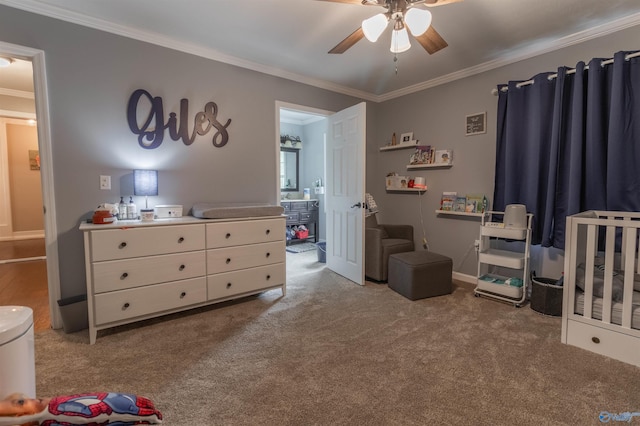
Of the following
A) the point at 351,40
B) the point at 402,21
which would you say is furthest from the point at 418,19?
the point at 351,40

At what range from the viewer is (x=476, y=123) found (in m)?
3.39

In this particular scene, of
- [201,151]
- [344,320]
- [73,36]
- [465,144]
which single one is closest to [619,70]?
[465,144]

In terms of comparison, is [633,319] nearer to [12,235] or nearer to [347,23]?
[347,23]

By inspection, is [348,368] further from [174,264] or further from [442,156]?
[442,156]

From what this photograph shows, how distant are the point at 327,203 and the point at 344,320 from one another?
5.98 ft

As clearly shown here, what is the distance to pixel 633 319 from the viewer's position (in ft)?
6.26

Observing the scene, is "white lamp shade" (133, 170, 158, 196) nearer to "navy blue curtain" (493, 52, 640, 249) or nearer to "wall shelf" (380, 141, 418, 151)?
"wall shelf" (380, 141, 418, 151)

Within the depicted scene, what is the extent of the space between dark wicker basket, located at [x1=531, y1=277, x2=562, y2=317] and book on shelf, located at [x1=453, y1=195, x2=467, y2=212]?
107 cm

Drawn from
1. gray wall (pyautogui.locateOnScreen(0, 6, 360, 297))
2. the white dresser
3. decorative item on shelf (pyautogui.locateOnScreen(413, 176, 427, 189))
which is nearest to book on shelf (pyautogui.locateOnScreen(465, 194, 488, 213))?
decorative item on shelf (pyautogui.locateOnScreen(413, 176, 427, 189))

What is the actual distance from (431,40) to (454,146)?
6.01 feet

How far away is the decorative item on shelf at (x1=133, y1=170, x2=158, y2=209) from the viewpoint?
2584 mm

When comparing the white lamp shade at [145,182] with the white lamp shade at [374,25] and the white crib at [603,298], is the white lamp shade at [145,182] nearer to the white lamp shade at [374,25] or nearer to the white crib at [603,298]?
the white lamp shade at [374,25]

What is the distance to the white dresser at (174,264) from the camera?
2.16 meters

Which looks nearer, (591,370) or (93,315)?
(591,370)
